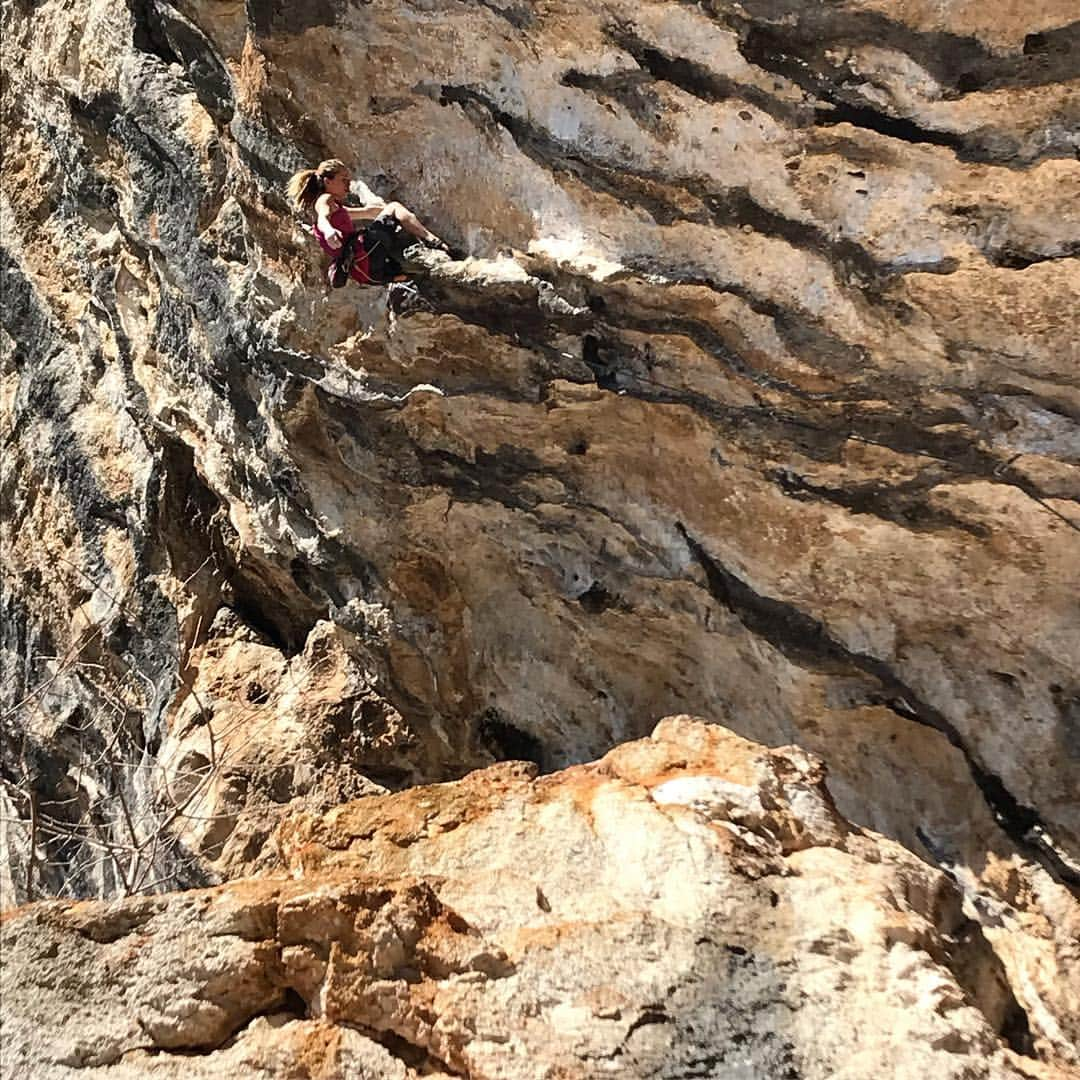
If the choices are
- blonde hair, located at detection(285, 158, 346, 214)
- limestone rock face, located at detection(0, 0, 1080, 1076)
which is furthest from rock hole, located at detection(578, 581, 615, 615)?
blonde hair, located at detection(285, 158, 346, 214)

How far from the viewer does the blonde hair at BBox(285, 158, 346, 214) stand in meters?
5.03

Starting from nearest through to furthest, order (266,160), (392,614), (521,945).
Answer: (521,945), (266,160), (392,614)

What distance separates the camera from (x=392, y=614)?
5.86m

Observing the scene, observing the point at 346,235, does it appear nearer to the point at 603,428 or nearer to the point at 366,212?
the point at 366,212

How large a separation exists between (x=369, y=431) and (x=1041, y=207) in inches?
113

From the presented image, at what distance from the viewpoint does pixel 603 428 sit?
5.20 meters

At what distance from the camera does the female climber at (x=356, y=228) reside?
504cm

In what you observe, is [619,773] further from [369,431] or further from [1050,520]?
[369,431]

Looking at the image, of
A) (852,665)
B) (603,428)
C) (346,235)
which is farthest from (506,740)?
(346,235)

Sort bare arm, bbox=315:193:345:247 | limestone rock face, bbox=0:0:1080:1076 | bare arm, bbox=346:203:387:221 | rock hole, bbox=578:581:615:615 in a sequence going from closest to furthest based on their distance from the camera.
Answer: limestone rock face, bbox=0:0:1080:1076, bare arm, bbox=315:193:345:247, bare arm, bbox=346:203:387:221, rock hole, bbox=578:581:615:615

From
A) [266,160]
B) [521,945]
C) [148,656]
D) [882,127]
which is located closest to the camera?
[521,945]

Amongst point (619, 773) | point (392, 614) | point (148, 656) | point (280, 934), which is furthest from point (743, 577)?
point (148, 656)

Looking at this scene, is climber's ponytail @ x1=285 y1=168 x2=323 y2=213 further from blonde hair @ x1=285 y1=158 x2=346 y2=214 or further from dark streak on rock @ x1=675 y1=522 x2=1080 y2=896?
dark streak on rock @ x1=675 y1=522 x2=1080 y2=896

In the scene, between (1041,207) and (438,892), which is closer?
(438,892)
